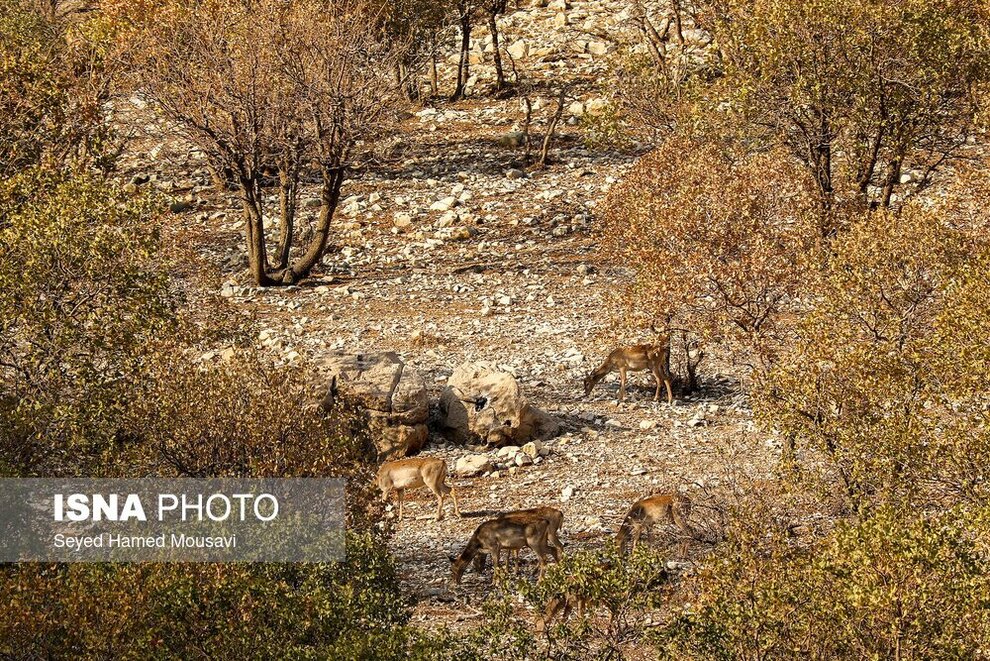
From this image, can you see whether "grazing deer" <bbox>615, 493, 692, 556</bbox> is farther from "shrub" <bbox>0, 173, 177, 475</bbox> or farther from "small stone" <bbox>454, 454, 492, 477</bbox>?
"shrub" <bbox>0, 173, 177, 475</bbox>

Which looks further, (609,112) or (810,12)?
(609,112)

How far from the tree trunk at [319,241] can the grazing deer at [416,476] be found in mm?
12981

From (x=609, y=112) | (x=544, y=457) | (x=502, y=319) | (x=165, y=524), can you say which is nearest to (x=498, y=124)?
(x=609, y=112)

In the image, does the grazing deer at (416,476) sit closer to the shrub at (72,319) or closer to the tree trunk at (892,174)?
the shrub at (72,319)

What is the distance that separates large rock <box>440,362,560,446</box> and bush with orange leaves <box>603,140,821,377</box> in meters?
2.56

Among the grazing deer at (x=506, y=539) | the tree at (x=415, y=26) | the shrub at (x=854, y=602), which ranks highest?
the tree at (x=415, y=26)

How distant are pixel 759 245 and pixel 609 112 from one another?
1178 centimetres

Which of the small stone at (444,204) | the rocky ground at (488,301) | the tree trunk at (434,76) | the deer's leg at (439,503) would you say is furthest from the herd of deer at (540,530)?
the tree trunk at (434,76)

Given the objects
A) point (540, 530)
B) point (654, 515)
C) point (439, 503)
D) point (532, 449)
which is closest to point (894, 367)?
point (654, 515)

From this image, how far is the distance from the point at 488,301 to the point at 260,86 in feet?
24.6

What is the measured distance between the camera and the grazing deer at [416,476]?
21.2m

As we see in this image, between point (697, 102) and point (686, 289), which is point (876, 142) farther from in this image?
point (686, 289)

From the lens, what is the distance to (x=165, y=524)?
48.7ft

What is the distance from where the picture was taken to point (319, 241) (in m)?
33.6
